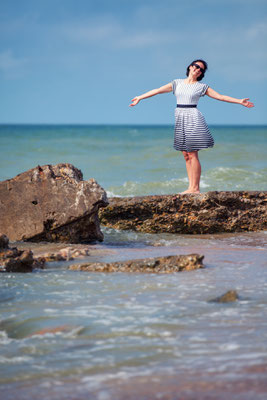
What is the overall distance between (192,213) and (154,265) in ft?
7.74

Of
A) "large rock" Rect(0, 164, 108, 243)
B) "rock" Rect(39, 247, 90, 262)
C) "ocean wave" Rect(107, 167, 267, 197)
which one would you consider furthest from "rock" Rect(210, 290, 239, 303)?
"ocean wave" Rect(107, 167, 267, 197)

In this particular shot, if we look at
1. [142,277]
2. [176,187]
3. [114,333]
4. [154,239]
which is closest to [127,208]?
[154,239]

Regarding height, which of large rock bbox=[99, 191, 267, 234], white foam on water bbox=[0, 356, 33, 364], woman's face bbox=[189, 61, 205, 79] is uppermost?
woman's face bbox=[189, 61, 205, 79]

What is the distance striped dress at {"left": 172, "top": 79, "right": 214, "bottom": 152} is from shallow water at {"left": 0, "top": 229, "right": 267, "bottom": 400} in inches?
111

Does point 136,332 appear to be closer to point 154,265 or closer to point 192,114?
point 154,265

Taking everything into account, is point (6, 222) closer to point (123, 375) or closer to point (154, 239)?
point (154, 239)

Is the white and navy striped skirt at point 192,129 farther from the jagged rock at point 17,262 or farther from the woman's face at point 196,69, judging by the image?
the jagged rock at point 17,262

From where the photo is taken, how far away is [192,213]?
6863mm

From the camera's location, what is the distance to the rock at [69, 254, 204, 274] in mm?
4566

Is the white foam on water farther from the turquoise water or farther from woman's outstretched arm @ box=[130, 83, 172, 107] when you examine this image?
the turquoise water

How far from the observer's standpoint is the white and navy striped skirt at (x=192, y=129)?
7.27 m

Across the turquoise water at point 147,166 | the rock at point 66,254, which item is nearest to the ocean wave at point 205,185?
the turquoise water at point 147,166

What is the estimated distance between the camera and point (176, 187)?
43.7 feet

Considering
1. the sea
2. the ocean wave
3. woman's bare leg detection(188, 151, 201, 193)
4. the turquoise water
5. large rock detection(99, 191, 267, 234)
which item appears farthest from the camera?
the turquoise water
